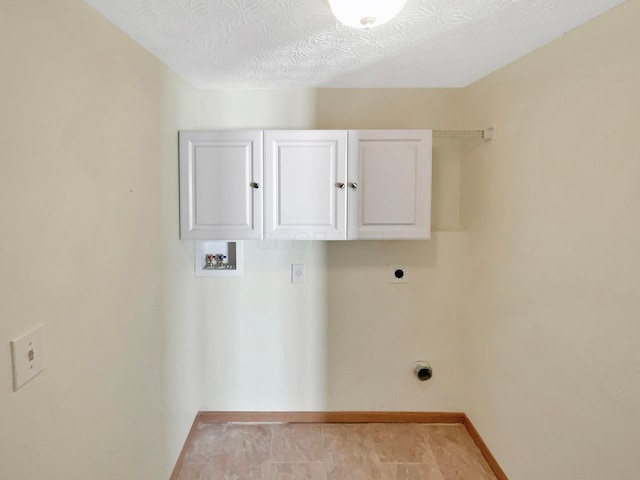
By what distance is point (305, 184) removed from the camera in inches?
69.3

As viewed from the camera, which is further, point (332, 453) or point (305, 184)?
point (332, 453)

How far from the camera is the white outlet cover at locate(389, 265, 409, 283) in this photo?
6.82 feet

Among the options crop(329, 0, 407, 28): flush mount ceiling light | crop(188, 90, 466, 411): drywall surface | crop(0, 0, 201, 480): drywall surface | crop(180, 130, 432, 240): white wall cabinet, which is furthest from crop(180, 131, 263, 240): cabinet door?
crop(329, 0, 407, 28): flush mount ceiling light

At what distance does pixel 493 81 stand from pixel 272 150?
1.22m

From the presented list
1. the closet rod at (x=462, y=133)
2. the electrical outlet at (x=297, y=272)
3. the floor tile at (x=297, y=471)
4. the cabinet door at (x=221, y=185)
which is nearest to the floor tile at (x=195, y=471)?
the floor tile at (x=297, y=471)

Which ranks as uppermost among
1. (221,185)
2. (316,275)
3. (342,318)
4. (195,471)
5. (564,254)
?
(221,185)

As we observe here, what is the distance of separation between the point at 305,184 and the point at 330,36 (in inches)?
27.5

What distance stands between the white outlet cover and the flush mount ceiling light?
4.49ft

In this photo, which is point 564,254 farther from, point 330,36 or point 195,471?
point 195,471

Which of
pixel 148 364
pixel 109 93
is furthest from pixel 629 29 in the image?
pixel 148 364

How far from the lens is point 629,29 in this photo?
1.03 meters

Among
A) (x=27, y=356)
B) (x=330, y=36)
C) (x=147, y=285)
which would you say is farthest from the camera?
(x=147, y=285)

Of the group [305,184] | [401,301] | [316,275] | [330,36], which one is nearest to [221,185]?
[305,184]

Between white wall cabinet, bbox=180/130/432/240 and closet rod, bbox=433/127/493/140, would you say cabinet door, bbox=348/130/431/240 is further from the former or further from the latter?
closet rod, bbox=433/127/493/140
